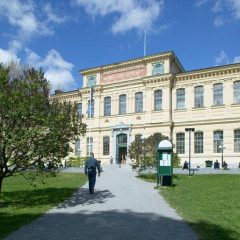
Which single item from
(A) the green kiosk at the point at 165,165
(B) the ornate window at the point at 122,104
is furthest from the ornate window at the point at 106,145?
(A) the green kiosk at the point at 165,165

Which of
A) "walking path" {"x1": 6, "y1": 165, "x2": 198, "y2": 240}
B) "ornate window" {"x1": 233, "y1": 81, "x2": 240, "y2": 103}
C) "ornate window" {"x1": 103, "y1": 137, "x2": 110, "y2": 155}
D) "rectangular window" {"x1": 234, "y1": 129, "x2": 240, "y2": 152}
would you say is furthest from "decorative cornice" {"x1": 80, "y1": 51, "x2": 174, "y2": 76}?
"walking path" {"x1": 6, "y1": 165, "x2": 198, "y2": 240}

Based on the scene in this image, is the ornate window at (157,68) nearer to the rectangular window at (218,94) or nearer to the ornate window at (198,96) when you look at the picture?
the ornate window at (198,96)

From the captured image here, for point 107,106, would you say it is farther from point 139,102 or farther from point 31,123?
point 31,123

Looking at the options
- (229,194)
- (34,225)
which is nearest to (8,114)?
(34,225)

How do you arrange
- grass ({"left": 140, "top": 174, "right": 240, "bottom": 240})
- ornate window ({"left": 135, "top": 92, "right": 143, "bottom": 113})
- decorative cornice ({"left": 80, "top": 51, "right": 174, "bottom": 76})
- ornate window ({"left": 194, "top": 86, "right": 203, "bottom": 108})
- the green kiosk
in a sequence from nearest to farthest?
grass ({"left": 140, "top": 174, "right": 240, "bottom": 240}), the green kiosk, ornate window ({"left": 194, "top": 86, "right": 203, "bottom": 108}), decorative cornice ({"left": 80, "top": 51, "right": 174, "bottom": 76}), ornate window ({"left": 135, "top": 92, "right": 143, "bottom": 113})

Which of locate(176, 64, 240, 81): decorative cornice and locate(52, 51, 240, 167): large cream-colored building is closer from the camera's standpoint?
locate(176, 64, 240, 81): decorative cornice

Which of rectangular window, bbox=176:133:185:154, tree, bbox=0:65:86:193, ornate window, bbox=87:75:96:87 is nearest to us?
tree, bbox=0:65:86:193

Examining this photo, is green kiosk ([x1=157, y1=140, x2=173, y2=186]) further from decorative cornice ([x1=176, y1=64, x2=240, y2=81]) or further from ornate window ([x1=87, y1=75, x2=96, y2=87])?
ornate window ([x1=87, y1=75, x2=96, y2=87])

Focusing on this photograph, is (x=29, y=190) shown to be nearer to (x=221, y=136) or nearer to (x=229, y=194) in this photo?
(x=229, y=194)

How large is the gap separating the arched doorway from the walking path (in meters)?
32.3

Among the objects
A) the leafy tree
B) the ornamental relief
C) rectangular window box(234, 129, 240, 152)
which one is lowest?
the leafy tree

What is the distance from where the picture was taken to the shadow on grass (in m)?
8.70

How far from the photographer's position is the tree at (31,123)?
13.1 meters

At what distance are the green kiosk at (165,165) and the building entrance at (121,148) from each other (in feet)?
86.8
